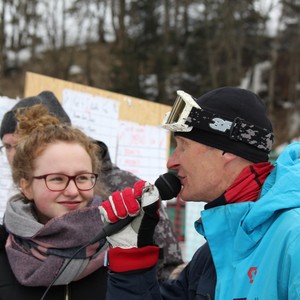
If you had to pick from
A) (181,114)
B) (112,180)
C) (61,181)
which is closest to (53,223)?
(61,181)

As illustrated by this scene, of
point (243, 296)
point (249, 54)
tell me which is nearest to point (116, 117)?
point (243, 296)

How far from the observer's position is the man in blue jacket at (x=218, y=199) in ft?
5.24

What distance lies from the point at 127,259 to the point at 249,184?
2.00ft

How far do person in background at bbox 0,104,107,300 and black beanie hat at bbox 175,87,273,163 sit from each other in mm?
698

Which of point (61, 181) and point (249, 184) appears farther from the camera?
point (61, 181)

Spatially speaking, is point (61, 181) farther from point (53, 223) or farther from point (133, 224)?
point (133, 224)

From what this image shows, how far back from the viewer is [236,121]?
1.89m

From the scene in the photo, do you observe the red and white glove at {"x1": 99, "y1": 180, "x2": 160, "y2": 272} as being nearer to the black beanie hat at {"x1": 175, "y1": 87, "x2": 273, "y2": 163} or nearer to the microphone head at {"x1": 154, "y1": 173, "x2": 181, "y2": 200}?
the microphone head at {"x1": 154, "y1": 173, "x2": 181, "y2": 200}

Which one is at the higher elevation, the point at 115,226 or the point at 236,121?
the point at 236,121

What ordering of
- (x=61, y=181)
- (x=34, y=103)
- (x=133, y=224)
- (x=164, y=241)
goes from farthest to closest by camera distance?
(x=34, y=103) → (x=164, y=241) → (x=61, y=181) → (x=133, y=224)

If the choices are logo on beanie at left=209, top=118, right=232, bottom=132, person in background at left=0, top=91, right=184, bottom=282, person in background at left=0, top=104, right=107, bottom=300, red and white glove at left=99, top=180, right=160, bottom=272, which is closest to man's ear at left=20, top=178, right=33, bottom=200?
person in background at left=0, top=104, right=107, bottom=300

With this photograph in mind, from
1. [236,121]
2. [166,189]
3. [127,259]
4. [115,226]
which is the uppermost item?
[236,121]

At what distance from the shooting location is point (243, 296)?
1559 millimetres

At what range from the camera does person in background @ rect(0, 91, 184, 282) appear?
2.94 m
